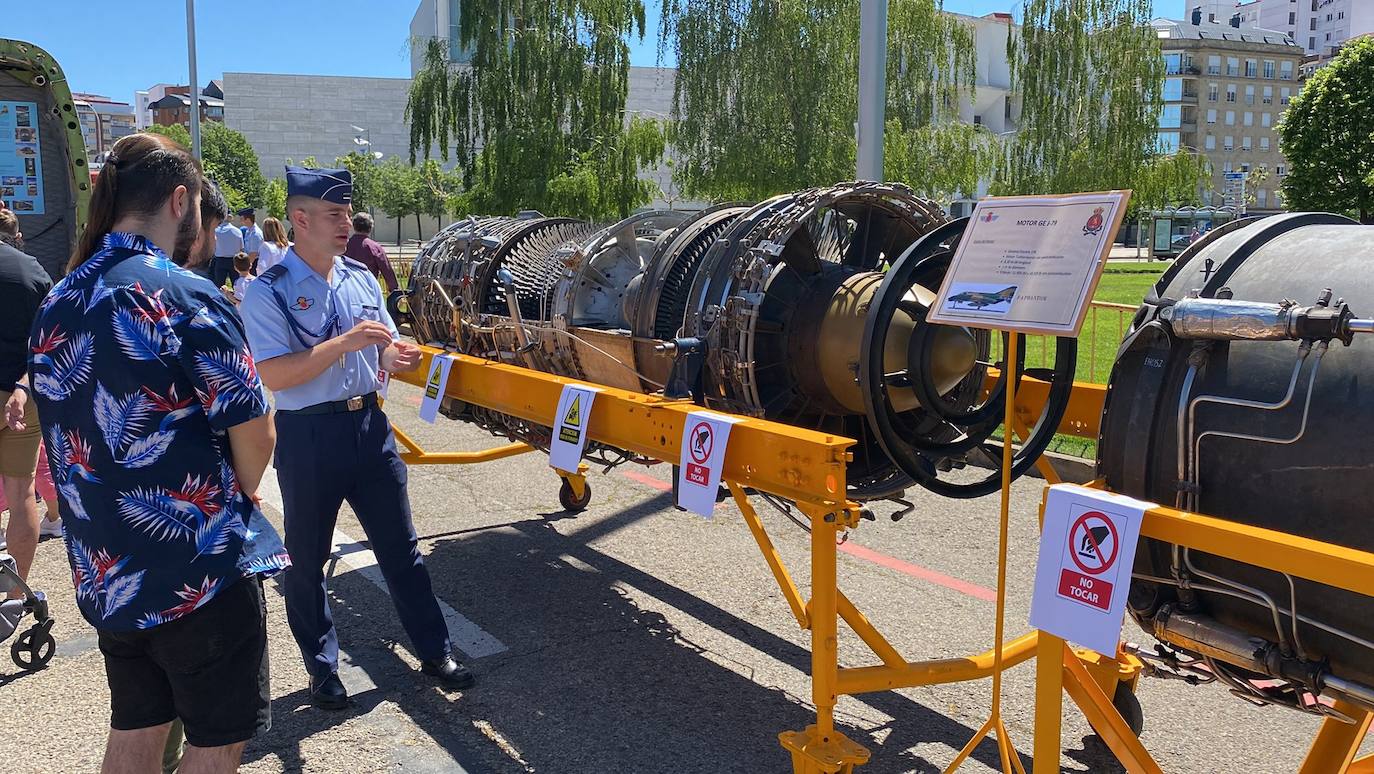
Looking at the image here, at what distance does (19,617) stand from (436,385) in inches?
77.0

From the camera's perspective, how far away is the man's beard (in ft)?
8.29

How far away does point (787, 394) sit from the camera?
12.8 ft

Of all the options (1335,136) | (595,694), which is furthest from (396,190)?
(595,694)

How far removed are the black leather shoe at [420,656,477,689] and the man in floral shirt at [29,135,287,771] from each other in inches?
62.0

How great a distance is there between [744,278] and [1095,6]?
27.4m

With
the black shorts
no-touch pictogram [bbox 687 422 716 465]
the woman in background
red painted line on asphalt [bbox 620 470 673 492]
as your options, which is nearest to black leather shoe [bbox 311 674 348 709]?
the black shorts

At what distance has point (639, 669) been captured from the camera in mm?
4289

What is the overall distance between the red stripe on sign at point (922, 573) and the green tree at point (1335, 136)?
29110mm

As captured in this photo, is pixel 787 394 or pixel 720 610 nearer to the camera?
pixel 787 394

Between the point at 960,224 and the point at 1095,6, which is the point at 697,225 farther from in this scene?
the point at 1095,6

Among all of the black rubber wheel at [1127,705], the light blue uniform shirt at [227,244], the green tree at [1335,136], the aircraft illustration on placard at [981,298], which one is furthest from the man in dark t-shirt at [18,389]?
the green tree at [1335,136]

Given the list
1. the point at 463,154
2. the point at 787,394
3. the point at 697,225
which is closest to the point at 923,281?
the point at 787,394

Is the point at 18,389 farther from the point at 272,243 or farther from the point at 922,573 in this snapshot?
the point at 272,243

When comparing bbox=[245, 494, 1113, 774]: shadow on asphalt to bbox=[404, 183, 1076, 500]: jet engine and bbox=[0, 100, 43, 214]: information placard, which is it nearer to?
bbox=[404, 183, 1076, 500]: jet engine
